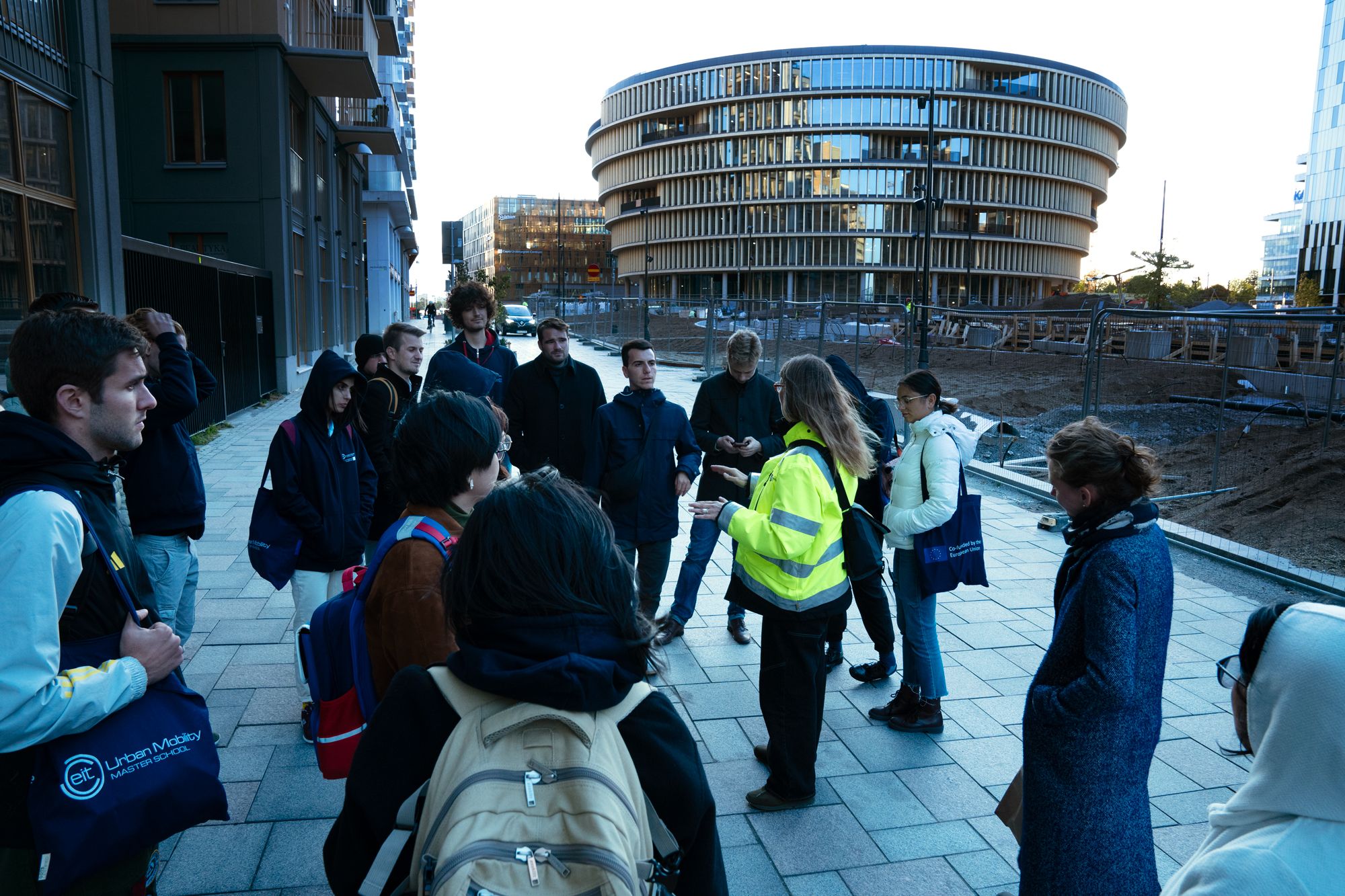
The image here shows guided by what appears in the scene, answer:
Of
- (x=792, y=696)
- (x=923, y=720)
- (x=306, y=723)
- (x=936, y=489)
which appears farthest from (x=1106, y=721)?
(x=306, y=723)

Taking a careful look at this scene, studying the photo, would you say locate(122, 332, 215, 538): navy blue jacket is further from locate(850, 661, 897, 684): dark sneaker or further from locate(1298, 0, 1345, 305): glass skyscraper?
locate(1298, 0, 1345, 305): glass skyscraper

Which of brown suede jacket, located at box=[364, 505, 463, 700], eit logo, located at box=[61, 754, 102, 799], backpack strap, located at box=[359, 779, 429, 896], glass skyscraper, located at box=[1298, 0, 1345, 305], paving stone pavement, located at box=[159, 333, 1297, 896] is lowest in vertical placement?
paving stone pavement, located at box=[159, 333, 1297, 896]

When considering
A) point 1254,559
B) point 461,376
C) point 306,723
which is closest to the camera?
point 306,723

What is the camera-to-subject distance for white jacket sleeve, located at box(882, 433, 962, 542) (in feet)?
14.4

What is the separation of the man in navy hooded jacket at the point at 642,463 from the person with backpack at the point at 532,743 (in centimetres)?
368

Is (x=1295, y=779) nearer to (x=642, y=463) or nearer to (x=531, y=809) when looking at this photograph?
(x=531, y=809)

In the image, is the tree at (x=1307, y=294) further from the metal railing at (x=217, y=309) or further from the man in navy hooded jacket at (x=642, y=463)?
the man in navy hooded jacket at (x=642, y=463)

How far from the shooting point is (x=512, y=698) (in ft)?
4.74

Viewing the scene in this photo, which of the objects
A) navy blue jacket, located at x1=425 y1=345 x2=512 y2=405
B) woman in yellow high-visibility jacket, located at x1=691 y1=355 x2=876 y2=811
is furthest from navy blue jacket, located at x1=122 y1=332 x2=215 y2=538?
woman in yellow high-visibility jacket, located at x1=691 y1=355 x2=876 y2=811

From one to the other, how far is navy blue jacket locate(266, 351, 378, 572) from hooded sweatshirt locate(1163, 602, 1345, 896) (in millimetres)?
3471

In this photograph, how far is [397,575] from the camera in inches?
89.6

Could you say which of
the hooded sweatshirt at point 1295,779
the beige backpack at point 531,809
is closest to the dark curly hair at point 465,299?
the beige backpack at point 531,809

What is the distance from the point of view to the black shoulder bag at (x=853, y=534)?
372 cm

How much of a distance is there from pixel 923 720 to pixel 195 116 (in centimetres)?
1950
